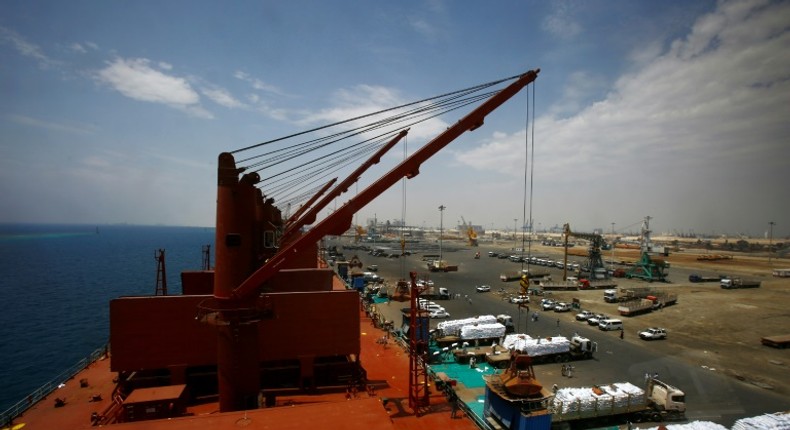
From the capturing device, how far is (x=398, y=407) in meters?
17.5

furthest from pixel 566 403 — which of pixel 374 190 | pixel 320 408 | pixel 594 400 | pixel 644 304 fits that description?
pixel 644 304

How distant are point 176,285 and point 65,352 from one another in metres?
44.2

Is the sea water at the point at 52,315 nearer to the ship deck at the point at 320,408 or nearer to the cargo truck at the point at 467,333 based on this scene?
the ship deck at the point at 320,408

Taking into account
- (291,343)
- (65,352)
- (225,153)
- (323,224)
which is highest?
(225,153)

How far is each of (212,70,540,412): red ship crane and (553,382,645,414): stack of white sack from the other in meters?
18.2

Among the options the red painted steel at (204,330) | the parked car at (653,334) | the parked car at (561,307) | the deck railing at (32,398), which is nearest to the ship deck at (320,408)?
the deck railing at (32,398)

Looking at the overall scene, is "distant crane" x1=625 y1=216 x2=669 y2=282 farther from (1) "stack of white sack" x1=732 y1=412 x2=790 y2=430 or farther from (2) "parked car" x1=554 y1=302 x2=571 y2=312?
(1) "stack of white sack" x1=732 y1=412 x2=790 y2=430

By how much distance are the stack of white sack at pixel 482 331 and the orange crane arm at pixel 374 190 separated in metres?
24.9

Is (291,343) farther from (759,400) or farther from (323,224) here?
(759,400)

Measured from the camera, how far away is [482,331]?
36875 millimetres

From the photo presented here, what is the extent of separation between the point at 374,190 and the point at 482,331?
26.6 metres

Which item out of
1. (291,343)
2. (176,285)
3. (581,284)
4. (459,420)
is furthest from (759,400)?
(176,285)

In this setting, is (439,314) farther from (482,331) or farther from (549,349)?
(549,349)

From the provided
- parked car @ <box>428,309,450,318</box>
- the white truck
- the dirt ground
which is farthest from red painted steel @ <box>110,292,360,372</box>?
the dirt ground
